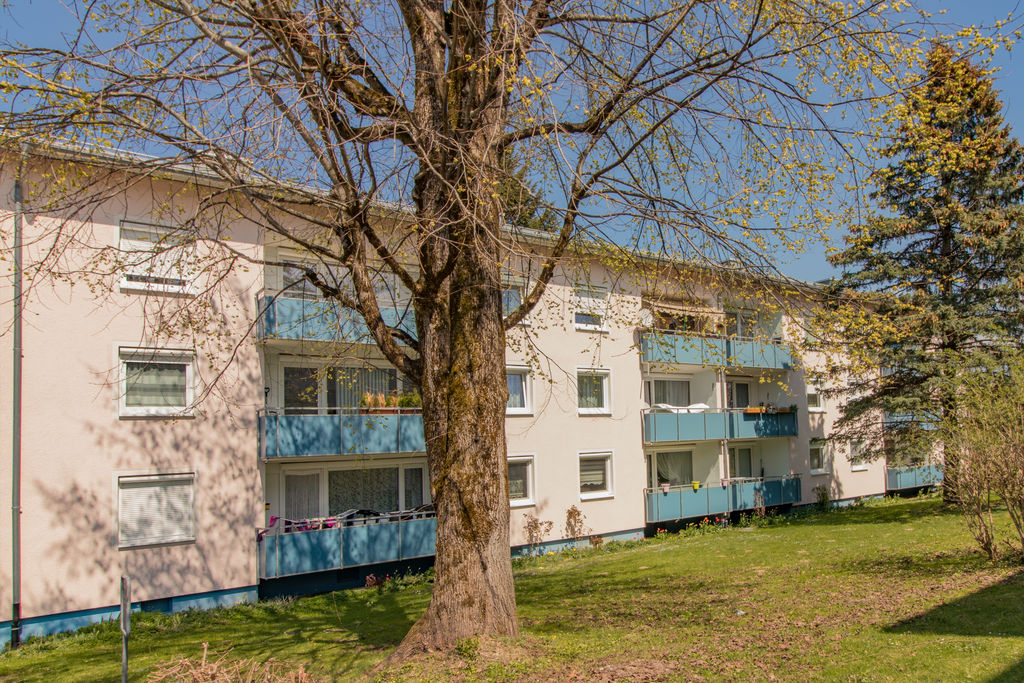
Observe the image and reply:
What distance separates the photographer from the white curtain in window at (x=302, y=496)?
17.6m

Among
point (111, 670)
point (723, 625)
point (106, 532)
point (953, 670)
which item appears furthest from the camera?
point (106, 532)

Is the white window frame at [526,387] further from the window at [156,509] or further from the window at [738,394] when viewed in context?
the window at [738,394]

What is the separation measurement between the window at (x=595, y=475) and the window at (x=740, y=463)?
6.86m

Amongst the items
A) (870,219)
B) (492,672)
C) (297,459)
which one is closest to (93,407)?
Answer: (297,459)

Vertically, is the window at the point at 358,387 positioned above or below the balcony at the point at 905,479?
above

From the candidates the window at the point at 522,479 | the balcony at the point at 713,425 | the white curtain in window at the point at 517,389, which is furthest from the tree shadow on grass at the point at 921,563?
the white curtain in window at the point at 517,389

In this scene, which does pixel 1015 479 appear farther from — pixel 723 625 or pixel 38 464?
pixel 38 464

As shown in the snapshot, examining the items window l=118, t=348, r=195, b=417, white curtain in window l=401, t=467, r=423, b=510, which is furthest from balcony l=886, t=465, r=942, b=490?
window l=118, t=348, r=195, b=417

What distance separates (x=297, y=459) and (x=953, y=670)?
45.3 ft

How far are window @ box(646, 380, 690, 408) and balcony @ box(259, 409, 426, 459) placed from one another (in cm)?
950

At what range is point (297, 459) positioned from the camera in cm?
1723

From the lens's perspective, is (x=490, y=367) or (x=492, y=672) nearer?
(x=492, y=672)

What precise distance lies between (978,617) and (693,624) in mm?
3253

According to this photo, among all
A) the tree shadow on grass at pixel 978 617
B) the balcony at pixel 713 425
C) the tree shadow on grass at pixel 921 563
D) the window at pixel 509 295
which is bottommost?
the tree shadow on grass at pixel 921 563
